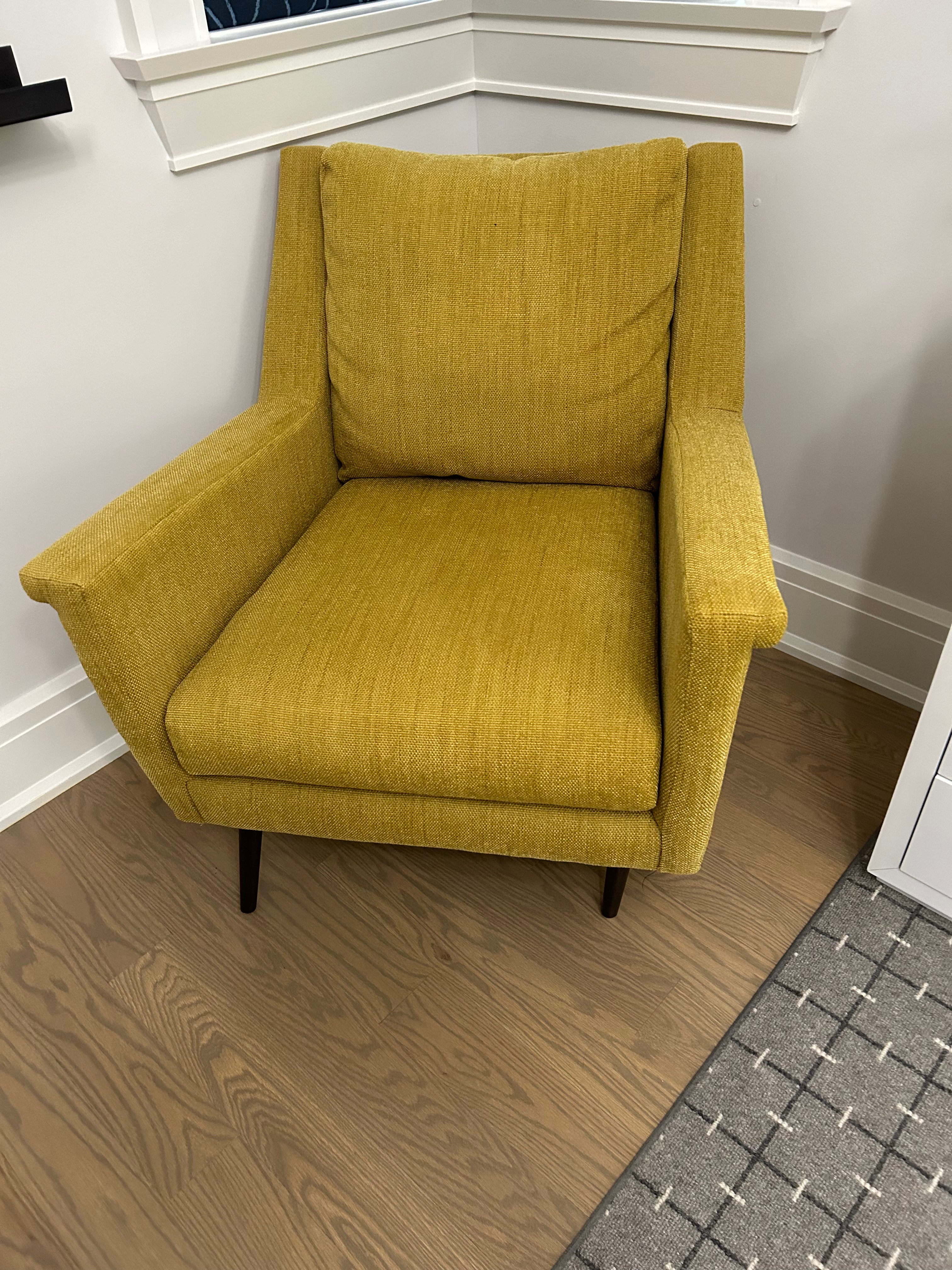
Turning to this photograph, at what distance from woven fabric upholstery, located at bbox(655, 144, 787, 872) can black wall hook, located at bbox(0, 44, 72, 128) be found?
824 millimetres

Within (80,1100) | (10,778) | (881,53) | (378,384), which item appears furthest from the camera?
(10,778)

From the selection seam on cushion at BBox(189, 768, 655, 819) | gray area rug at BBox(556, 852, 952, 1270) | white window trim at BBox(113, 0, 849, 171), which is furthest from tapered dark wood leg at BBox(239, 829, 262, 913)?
white window trim at BBox(113, 0, 849, 171)

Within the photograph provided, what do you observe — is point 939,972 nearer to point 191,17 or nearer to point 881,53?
point 881,53

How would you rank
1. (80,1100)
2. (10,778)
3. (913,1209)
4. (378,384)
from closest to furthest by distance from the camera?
(913,1209) < (80,1100) < (378,384) < (10,778)

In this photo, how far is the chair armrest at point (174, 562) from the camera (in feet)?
3.38

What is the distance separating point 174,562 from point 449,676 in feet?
1.21

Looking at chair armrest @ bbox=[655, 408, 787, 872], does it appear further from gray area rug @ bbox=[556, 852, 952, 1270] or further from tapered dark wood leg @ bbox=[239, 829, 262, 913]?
tapered dark wood leg @ bbox=[239, 829, 262, 913]

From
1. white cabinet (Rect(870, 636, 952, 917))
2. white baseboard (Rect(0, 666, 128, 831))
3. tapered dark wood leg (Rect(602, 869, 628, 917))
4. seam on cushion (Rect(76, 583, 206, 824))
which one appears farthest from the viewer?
white baseboard (Rect(0, 666, 128, 831))

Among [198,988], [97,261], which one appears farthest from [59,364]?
[198,988]

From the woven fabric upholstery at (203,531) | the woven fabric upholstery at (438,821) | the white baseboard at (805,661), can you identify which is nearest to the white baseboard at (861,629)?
the white baseboard at (805,661)

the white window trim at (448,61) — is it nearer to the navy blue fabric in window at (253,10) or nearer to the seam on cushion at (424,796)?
the navy blue fabric in window at (253,10)

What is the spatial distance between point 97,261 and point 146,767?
0.72 metres

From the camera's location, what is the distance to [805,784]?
149cm

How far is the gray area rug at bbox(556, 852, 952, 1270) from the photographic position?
0.99 m
